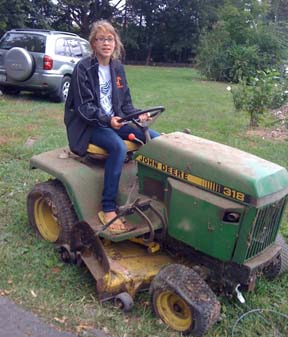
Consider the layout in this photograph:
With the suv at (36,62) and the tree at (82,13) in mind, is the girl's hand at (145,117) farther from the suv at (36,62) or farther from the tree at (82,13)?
the tree at (82,13)

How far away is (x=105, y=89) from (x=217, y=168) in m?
1.31

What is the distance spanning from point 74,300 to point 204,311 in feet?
3.00

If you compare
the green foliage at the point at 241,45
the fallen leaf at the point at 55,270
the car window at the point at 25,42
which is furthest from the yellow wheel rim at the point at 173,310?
the green foliage at the point at 241,45

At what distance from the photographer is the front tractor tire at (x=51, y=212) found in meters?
3.94

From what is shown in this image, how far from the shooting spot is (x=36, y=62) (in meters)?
11.1

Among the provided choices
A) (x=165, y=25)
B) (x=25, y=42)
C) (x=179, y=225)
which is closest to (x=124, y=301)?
(x=179, y=225)

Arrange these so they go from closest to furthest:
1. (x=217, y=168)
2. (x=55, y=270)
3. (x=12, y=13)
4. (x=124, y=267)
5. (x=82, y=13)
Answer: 1. (x=217, y=168)
2. (x=124, y=267)
3. (x=55, y=270)
4. (x=12, y=13)
5. (x=82, y=13)

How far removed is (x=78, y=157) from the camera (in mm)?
4078

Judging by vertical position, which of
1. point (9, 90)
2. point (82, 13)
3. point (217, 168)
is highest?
point (217, 168)

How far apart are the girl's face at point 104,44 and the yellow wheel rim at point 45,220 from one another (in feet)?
4.23

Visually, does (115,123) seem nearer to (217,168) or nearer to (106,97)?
(106,97)

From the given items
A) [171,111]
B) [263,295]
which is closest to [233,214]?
[263,295]

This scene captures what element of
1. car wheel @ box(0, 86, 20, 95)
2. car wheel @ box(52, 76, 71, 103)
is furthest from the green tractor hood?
car wheel @ box(0, 86, 20, 95)

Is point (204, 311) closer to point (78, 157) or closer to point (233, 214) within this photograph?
point (233, 214)
